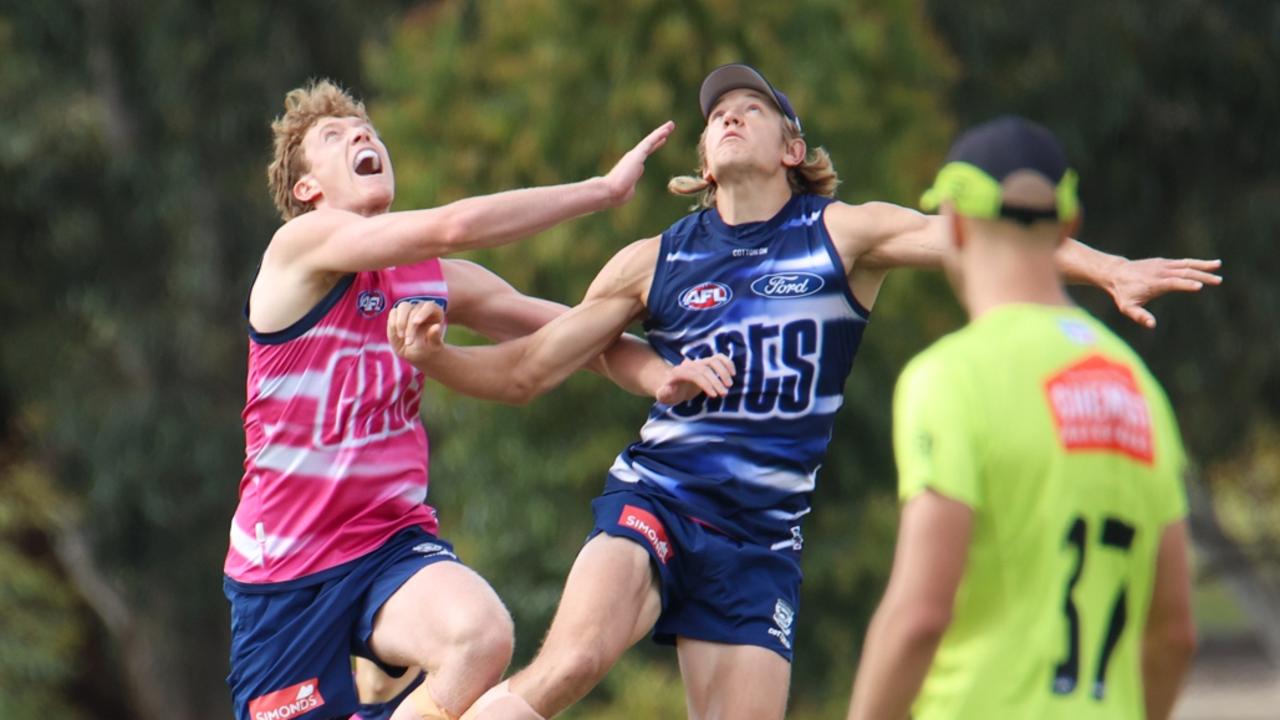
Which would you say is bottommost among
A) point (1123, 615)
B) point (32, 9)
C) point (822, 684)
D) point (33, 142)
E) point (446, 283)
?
point (822, 684)

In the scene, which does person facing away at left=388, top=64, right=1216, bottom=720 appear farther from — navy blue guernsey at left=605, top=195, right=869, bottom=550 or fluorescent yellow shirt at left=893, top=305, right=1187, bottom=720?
fluorescent yellow shirt at left=893, top=305, right=1187, bottom=720

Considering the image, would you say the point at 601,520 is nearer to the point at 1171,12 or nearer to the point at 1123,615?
the point at 1123,615

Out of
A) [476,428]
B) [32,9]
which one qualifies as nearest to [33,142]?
[32,9]

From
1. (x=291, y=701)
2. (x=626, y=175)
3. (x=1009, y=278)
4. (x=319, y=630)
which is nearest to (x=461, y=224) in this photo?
(x=626, y=175)

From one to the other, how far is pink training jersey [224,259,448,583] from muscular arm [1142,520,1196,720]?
8.99ft

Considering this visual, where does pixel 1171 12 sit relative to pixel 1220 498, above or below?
above

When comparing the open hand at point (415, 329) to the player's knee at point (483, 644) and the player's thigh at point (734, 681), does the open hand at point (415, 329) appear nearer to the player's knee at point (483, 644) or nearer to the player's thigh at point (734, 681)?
the player's knee at point (483, 644)

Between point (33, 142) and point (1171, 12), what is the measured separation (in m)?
11.6

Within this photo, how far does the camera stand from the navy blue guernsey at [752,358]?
6.00 m

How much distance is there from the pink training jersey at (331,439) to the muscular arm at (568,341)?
0.94 feet

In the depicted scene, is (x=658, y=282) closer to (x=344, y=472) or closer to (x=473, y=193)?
(x=344, y=472)

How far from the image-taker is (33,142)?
62.3ft

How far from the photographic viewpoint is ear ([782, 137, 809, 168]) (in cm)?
627

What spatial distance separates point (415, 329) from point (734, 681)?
4.95 ft
